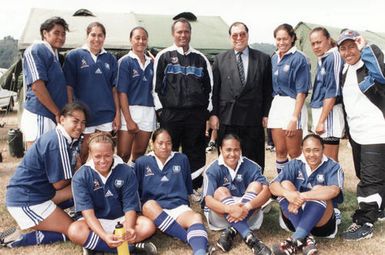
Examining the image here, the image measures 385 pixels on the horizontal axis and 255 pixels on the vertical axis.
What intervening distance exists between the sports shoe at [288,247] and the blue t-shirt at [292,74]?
1603 mm

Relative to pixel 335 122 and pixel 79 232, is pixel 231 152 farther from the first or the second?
pixel 79 232

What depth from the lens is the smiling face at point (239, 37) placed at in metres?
4.34

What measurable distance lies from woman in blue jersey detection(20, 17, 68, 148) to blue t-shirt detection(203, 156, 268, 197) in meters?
1.54

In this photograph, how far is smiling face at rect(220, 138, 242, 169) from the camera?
13.1 feet

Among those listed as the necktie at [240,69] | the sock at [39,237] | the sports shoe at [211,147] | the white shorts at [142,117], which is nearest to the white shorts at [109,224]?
the sock at [39,237]

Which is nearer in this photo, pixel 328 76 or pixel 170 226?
pixel 170 226

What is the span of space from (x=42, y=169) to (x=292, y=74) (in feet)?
8.52

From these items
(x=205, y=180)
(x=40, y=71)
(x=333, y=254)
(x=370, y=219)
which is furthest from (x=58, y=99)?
(x=370, y=219)

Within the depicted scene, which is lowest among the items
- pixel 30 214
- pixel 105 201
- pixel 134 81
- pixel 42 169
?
pixel 30 214

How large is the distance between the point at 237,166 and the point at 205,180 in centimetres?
34

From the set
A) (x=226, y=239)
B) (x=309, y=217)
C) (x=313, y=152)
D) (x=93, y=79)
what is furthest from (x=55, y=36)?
(x=309, y=217)

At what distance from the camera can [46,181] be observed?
3660 millimetres

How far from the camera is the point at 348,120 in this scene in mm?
4090

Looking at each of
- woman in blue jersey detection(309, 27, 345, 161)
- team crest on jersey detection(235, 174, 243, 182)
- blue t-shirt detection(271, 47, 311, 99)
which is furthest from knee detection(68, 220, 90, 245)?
woman in blue jersey detection(309, 27, 345, 161)
